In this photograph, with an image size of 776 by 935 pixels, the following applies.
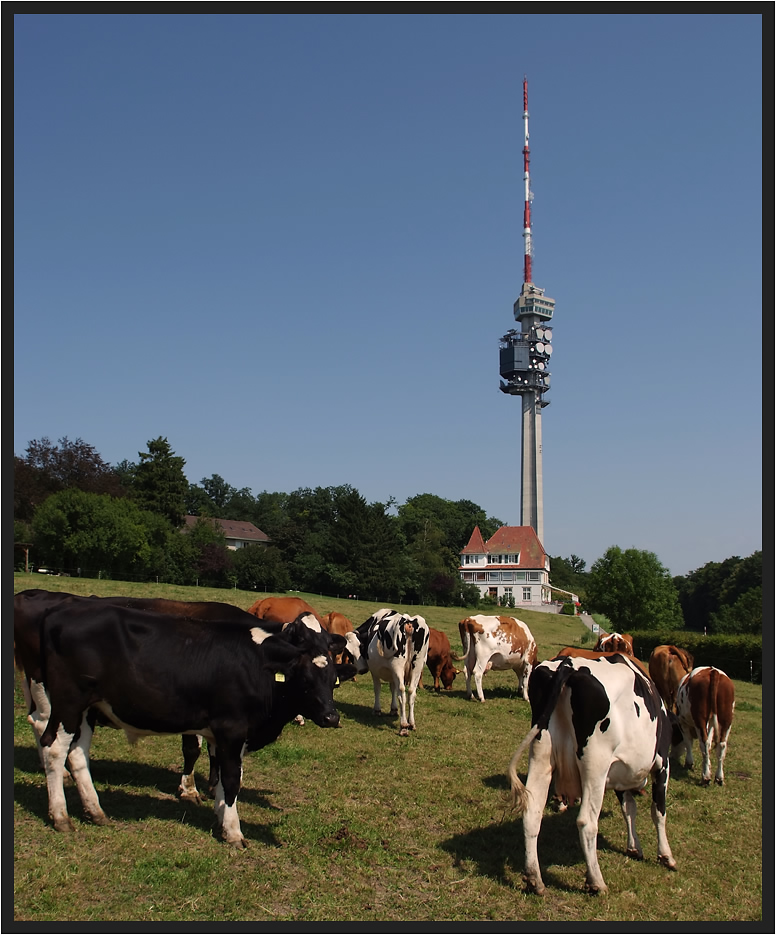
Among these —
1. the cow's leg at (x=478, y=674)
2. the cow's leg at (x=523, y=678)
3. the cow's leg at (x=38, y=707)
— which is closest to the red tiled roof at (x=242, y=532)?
the cow's leg at (x=523, y=678)

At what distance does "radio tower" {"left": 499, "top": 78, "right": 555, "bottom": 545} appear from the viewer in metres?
114

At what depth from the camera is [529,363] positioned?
12131 centimetres

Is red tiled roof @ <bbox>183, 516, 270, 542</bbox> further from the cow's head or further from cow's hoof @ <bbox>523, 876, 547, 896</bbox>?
cow's hoof @ <bbox>523, 876, 547, 896</bbox>

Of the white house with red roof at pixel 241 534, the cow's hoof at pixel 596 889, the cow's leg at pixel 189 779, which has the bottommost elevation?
the white house with red roof at pixel 241 534

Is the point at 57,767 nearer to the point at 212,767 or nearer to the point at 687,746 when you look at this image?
the point at 212,767

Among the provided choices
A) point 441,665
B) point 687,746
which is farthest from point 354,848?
point 441,665

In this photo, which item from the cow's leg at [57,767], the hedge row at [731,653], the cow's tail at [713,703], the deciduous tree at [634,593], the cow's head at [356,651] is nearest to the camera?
the cow's leg at [57,767]

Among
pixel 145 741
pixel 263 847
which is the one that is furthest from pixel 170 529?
pixel 263 847

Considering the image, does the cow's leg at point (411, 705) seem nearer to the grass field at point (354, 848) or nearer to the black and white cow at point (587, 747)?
the grass field at point (354, 848)

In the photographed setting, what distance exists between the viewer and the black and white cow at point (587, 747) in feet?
21.0

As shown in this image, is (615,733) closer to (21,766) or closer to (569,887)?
(569,887)

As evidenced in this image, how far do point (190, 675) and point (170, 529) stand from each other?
56.5m

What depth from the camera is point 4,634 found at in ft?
18.0

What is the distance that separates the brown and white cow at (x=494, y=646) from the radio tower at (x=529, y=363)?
9651cm
